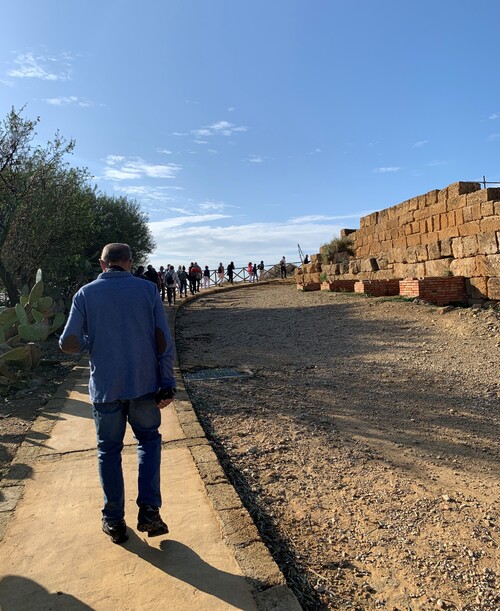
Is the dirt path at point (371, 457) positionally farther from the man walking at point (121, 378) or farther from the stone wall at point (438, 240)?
the stone wall at point (438, 240)

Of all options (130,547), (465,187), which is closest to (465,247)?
(465,187)

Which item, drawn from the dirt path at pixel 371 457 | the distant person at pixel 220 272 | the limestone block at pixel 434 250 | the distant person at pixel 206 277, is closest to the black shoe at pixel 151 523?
the dirt path at pixel 371 457

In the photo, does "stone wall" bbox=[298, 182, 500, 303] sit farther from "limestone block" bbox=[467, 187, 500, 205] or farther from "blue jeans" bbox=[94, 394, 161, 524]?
"blue jeans" bbox=[94, 394, 161, 524]

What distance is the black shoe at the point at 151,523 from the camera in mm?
2744

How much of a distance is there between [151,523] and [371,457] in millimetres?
2118

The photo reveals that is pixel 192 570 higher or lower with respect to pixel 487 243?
lower

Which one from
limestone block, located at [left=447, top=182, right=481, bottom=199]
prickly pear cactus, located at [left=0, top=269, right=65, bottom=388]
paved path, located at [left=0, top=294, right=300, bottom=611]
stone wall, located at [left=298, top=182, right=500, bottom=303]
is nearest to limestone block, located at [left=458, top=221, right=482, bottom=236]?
stone wall, located at [left=298, top=182, right=500, bottom=303]

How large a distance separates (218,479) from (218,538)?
0.76 m

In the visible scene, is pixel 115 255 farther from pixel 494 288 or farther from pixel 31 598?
pixel 494 288

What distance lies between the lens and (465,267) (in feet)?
38.3

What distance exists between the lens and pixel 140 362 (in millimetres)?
2789

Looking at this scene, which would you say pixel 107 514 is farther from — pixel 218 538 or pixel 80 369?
pixel 80 369

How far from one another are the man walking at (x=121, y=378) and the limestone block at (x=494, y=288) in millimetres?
9848

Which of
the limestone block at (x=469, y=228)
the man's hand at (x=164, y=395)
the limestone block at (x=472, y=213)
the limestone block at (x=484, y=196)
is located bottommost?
the man's hand at (x=164, y=395)
